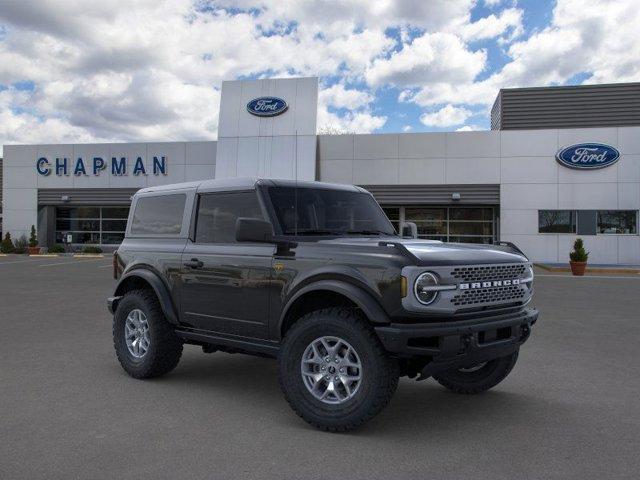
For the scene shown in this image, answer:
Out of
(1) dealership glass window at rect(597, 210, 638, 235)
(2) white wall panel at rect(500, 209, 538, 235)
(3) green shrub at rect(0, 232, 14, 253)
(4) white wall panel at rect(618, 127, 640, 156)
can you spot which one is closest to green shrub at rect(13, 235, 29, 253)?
(3) green shrub at rect(0, 232, 14, 253)

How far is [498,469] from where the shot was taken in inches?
146

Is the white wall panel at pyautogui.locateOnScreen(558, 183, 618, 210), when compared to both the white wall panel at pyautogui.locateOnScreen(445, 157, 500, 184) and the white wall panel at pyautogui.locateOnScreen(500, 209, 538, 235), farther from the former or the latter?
the white wall panel at pyautogui.locateOnScreen(445, 157, 500, 184)

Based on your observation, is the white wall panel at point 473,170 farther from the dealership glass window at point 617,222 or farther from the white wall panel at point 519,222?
the dealership glass window at point 617,222

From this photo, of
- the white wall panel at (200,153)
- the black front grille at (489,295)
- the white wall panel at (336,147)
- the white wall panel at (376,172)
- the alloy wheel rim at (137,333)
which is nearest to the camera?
the black front grille at (489,295)

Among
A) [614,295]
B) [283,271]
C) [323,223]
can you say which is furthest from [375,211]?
[614,295]

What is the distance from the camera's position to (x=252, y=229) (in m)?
4.61

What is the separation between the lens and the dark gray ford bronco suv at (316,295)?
4172 mm

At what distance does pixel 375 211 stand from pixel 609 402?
276cm

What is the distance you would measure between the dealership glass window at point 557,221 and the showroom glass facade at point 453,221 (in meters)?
2.58

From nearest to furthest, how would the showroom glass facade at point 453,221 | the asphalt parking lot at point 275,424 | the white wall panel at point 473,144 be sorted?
the asphalt parking lot at point 275,424
the white wall panel at point 473,144
the showroom glass facade at point 453,221

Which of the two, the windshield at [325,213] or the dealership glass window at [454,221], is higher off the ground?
the dealership glass window at [454,221]

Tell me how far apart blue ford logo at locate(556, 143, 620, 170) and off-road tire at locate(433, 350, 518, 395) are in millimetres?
23406

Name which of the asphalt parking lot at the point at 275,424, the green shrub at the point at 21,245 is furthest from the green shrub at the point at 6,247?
the asphalt parking lot at the point at 275,424

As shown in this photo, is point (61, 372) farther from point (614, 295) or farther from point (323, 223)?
point (614, 295)
